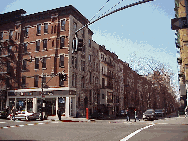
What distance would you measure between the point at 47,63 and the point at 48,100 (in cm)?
669

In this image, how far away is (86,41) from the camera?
4459 cm

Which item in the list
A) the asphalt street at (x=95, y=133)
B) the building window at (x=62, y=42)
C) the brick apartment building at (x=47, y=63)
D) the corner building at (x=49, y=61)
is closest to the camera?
the asphalt street at (x=95, y=133)

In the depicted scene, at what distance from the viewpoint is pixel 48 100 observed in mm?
38500

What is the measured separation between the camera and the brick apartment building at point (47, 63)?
1497 inches

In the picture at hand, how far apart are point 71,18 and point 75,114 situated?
1721 centimetres

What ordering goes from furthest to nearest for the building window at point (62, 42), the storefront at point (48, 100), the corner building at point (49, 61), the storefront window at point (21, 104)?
1. the storefront window at point (21, 104)
2. the building window at point (62, 42)
3. the corner building at point (49, 61)
4. the storefront at point (48, 100)

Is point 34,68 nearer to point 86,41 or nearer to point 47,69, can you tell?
point 47,69

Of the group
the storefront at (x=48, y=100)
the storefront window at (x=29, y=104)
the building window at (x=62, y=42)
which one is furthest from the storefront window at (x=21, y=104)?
the building window at (x=62, y=42)

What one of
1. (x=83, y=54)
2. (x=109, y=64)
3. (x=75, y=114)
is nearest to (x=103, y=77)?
(x=109, y=64)

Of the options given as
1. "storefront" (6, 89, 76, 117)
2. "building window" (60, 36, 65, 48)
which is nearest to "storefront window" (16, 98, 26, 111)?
"storefront" (6, 89, 76, 117)

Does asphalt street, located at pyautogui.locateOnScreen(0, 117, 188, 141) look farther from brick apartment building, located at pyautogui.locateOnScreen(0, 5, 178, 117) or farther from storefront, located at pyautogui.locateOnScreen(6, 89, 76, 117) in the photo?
brick apartment building, located at pyautogui.locateOnScreen(0, 5, 178, 117)

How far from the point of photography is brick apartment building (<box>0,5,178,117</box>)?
38031 mm

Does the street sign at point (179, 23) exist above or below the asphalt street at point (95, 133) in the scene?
above

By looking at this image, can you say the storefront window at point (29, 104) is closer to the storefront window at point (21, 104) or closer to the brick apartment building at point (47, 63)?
the brick apartment building at point (47, 63)
